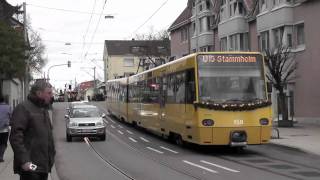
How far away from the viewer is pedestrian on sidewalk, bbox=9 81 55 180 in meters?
6.85

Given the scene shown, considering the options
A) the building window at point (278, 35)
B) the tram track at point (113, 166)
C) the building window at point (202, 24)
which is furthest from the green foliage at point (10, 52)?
the building window at point (202, 24)

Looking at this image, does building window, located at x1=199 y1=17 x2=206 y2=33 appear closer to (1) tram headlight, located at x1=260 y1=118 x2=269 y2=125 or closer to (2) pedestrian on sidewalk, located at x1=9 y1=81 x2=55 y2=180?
(1) tram headlight, located at x1=260 y1=118 x2=269 y2=125

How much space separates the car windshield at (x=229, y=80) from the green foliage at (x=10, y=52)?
13700 mm

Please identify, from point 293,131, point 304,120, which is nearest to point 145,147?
point 293,131

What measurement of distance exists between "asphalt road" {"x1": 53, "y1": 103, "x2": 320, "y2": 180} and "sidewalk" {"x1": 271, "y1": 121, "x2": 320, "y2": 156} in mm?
424

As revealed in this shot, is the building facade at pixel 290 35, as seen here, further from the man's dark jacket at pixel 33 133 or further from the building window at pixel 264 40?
the man's dark jacket at pixel 33 133

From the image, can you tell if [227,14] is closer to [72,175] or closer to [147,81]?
[147,81]

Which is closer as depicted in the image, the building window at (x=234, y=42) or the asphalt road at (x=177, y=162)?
the asphalt road at (x=177, y=162)

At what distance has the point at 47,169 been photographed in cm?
700

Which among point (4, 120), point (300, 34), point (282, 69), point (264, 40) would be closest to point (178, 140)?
point (4, 120)

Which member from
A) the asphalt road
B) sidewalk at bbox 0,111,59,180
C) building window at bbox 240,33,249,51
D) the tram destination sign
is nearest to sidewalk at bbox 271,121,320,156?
the asphalt road

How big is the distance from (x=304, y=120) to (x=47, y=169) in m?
28.8

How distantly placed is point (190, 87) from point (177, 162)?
3340 mm

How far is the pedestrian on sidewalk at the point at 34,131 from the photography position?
22.5 feet
